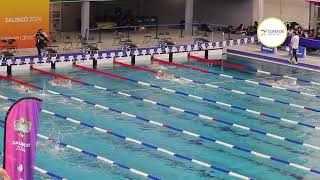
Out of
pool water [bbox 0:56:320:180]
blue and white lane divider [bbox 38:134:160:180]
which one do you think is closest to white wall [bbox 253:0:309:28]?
pool water [bbox 0:56:320:180]

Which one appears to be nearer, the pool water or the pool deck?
the pool water

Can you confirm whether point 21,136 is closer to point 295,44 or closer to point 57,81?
point 57,81

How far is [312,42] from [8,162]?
20.6m

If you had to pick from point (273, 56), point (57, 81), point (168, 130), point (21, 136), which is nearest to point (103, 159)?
point (168, 130)

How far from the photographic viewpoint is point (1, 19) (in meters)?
A: 29.5

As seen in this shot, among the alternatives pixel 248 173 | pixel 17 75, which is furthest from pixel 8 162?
pixel 17 75

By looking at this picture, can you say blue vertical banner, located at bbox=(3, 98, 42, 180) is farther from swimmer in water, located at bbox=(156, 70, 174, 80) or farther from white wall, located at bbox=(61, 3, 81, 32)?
white wall, located at bbox=(61, 3, 81, 32)

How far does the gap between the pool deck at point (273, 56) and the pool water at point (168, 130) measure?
9.02 ft

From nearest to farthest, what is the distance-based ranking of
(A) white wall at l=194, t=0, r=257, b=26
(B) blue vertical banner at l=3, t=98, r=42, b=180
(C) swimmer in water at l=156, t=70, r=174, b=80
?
(B) blue vertical banner at l=3, t=98, r=42, b=180
(C) swimmer in water at l=156, t=70, r=174, b=80
(A) white wall at l=194, t=0, r=257, b=26

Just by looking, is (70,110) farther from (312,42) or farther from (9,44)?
(312,42)

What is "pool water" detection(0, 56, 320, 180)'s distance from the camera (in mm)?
17406

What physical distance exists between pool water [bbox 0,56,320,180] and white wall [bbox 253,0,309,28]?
9.31 metres

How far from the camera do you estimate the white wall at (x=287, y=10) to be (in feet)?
119

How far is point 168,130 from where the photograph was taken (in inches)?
806
